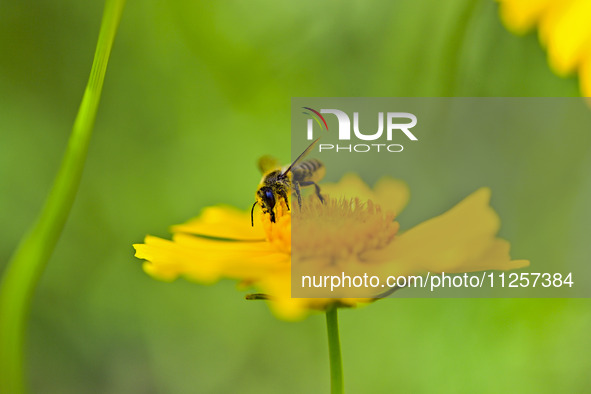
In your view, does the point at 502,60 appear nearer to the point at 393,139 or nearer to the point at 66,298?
the point at 393,139

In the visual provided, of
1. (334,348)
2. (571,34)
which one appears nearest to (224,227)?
(334,348)

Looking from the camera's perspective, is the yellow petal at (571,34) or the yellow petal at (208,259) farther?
the yellow petal at (571,34)

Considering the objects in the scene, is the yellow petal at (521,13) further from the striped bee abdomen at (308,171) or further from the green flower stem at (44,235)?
the green flower stem at (44,235)

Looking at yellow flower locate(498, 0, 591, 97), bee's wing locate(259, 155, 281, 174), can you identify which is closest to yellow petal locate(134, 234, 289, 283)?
bee's wing locate(259, 155, 281, 174)

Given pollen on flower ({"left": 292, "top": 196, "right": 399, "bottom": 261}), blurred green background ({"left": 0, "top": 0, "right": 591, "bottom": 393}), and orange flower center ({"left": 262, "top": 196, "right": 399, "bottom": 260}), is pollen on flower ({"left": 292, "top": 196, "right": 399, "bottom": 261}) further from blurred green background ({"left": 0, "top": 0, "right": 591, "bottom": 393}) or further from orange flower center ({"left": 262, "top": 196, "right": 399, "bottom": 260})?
blurred green background ({"left": 0, "top": 0, "right": 591, "bottom": 393})

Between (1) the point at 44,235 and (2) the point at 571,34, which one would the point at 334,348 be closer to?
(1) the point at 44,235

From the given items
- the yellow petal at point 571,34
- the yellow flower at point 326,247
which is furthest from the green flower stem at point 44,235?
the yellow petal at point 571,34
